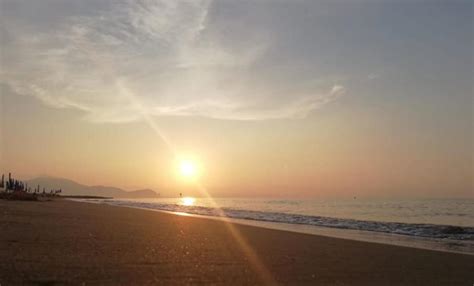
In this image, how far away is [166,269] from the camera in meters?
8.82

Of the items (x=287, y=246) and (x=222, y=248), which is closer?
(x=222, y=248)

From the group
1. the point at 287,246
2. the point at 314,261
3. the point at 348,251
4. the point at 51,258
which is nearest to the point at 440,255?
the point at 348,251

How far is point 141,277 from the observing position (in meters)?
7.87

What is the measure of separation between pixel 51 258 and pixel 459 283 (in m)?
9.00

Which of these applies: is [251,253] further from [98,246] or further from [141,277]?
[141,277]

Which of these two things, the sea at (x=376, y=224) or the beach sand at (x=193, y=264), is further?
the sea at (x=376, y=224)

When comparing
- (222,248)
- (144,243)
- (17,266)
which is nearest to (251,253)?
(222,248)

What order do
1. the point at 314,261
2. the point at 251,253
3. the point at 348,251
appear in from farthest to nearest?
1. the point at 348,251
2. the point at 251,253
3. the point at 314,261

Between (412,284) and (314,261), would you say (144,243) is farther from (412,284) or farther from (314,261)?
(412,284)

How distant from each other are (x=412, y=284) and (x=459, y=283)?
1420 millimetres

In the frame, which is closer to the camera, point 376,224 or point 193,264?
point 193,264

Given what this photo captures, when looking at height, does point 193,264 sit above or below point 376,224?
below

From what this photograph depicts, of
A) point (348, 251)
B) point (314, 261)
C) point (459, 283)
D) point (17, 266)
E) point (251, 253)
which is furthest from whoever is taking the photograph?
point (348, 251)

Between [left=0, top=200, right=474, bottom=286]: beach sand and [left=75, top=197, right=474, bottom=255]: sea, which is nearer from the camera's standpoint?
[left=0, top=200, right=474, bottom=286]: beach sand
